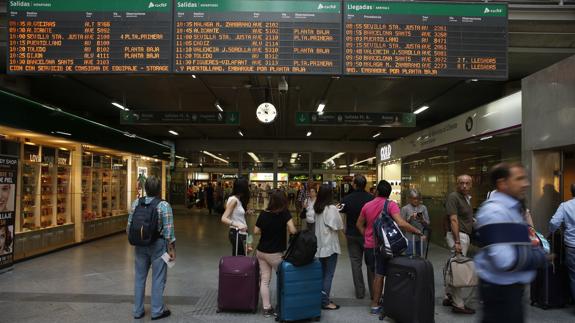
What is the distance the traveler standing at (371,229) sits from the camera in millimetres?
4613

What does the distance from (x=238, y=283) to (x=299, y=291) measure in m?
0.70

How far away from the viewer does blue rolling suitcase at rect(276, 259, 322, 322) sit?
4379mm

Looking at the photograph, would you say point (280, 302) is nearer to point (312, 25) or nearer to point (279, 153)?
point (312, 25)

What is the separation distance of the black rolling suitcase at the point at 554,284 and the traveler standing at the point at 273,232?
3051mm

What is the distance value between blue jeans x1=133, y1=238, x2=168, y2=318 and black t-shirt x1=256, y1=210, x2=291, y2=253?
1.12 metres

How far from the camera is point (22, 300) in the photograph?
17.2 ft

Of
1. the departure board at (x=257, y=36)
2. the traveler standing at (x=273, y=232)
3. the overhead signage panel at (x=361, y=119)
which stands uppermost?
the departure board at (x=257, y=36)

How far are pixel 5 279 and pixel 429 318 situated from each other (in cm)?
615

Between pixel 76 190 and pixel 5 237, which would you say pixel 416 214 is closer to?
pixel 5 237

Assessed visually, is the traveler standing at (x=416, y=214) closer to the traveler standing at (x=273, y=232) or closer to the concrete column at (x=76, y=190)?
the traveler standing at (x=273, y=232)

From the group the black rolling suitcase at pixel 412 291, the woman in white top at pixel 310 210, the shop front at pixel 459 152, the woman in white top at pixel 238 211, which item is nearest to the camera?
the black rolling suitcase at pixel 412 291

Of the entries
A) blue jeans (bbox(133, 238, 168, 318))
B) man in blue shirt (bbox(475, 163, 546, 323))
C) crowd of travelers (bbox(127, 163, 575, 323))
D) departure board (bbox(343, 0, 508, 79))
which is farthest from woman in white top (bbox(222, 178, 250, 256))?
man in blue shirt (bbox(475, 163, 546, 323))

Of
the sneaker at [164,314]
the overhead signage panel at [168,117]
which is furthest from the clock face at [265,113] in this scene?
the sneaker at [164,314]

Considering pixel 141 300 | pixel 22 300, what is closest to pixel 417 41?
pixel 141 300
